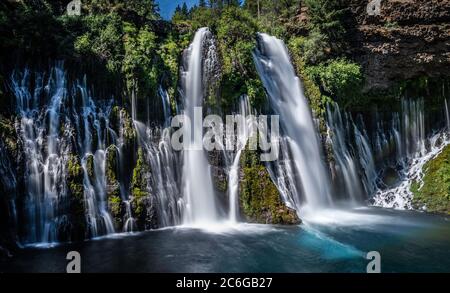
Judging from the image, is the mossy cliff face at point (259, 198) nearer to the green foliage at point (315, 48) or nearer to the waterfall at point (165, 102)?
the waterfall at point (165, 102)

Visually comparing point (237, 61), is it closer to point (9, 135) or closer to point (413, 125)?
point (9, 135)

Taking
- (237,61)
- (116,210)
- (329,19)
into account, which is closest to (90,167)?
(116,210)

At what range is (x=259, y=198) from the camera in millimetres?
16375

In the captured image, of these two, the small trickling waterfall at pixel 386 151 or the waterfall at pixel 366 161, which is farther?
the waterfall at pixel 366 161

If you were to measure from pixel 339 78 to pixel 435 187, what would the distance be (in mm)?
7716

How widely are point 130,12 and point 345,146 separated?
13.7m

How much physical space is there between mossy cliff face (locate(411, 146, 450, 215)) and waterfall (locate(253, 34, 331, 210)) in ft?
16.5

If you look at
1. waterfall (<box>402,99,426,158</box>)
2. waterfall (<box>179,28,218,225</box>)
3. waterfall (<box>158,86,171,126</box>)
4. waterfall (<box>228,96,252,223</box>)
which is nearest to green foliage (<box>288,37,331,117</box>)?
waterfall (<box>228,96,252,223</box>)

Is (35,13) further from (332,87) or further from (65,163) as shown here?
(332,87)

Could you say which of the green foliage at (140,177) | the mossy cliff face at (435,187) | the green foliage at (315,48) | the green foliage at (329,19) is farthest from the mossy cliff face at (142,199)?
the green foliage at (329,19)

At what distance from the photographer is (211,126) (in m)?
18.1

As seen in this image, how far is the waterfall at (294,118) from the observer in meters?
18.8

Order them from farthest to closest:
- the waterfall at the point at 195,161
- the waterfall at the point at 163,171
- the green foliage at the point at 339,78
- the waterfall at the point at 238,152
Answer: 1. the green foliage at the point at 339,78
2. the waterfall at the point at 238,152
3. the waterfall at the point at 195,161
4. the waterfall at the point at 163,171

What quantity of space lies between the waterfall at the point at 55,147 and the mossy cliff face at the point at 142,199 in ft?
3.87
